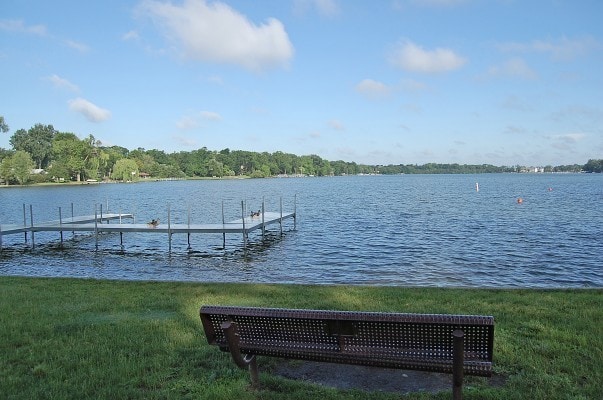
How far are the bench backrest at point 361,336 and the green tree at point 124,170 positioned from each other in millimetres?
164970

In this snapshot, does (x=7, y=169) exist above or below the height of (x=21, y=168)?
below

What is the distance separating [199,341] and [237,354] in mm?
2015

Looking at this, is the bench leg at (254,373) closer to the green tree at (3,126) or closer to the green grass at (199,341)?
the green grass at (199,341)

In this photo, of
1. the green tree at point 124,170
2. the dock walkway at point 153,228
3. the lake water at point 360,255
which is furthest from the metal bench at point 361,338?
the green tree at point 124,170

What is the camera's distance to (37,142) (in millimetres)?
162625

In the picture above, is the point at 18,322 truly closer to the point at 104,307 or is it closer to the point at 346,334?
the point at 104,307

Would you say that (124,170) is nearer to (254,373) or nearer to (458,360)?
(254,373)

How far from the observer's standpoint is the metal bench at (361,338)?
4.07 m

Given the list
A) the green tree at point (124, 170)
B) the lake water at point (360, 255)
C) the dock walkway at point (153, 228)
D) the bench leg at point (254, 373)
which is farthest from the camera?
the green tree at point (124, 170)

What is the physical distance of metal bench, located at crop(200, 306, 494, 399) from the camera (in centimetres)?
407

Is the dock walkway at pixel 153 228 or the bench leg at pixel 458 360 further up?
the bench leg at pixel 458 360

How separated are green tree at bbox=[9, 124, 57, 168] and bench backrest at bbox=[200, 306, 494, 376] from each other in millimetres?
180554

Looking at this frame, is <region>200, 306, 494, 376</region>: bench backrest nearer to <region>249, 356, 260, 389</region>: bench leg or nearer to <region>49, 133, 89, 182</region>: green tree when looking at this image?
<region>249, 356, 260, 389</region>: bench leg

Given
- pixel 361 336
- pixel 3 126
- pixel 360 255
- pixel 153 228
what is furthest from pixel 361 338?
pixel 3 126
